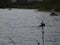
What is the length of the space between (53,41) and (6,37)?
88cm

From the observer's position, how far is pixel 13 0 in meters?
14.6

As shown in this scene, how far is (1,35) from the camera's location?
4.22 m

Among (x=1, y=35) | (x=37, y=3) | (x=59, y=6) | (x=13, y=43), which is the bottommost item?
(x=13, y=43)

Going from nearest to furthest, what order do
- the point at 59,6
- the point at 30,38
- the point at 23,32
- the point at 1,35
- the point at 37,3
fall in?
the point at 30,38 → the point at 1,35 → the point at 23,32 → the point at 59,6 → the point at 37,3

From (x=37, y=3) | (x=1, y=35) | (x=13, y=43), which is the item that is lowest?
(x=13, y=43)

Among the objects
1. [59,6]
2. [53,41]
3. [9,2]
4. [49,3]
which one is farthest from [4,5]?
[53,41]

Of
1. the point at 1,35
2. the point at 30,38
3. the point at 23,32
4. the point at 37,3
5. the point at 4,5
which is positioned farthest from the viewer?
the point at 4,5

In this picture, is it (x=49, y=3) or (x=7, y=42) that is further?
(x=49, y=3)

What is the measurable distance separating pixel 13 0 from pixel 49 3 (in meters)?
3.99

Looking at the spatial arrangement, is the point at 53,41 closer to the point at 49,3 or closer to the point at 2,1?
the point at 49,3

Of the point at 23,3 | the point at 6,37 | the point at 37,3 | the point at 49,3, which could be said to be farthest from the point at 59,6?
the point at 6,37

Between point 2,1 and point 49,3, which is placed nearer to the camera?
point 49,3

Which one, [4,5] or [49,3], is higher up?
[4,5]

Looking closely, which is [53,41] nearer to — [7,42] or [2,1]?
[7,42]
